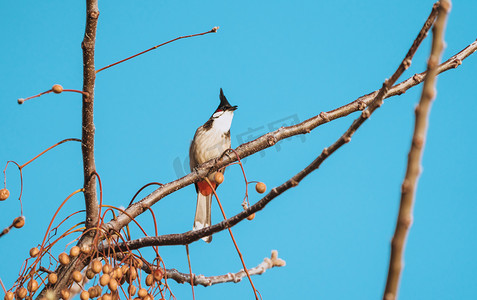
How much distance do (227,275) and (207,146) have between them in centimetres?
228

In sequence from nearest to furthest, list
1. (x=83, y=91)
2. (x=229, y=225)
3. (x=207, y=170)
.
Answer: (x=229, y=225) < (x=83, y=91) < (x=207, y=170)

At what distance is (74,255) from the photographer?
6.69 feet

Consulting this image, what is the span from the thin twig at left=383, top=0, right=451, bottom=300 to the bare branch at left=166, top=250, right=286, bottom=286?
194cm

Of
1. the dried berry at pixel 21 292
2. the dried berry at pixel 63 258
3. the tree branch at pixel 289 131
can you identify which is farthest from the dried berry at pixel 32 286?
the tree branch at pixel 289 131

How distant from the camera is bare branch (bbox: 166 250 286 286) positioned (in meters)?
2.78

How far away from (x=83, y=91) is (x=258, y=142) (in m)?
0.97

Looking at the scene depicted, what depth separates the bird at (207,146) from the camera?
5117mm

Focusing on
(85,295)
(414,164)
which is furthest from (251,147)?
(414,164)

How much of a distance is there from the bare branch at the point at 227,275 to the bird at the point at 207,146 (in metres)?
1.61

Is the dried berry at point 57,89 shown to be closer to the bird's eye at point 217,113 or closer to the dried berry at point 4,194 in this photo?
the dried berry at point 4,194

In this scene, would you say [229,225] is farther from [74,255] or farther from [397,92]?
[397,92]

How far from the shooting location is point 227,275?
3062 millimetres

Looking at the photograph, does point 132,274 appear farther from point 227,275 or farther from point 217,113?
point 217,113

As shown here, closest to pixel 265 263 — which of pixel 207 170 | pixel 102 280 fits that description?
pixel 207 170
